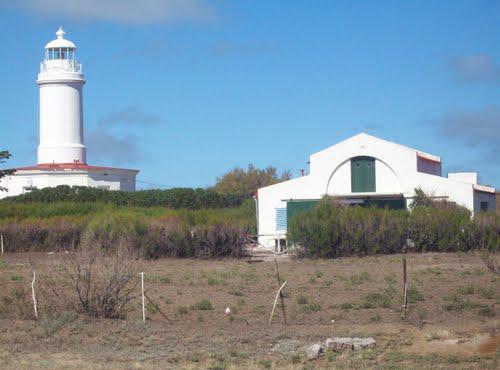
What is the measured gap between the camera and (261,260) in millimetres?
39469

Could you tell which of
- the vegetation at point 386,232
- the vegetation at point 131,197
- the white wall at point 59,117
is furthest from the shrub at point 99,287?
the white wall at point 59,117

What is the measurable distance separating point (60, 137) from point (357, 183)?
24.5 m

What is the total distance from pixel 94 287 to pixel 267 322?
397cm

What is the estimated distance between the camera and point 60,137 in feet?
210

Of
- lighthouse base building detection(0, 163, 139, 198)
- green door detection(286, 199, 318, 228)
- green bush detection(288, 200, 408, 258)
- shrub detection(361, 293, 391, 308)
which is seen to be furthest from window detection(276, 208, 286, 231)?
shrub detection(361, 293, 391, 308)

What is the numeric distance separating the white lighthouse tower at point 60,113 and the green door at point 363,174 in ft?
77.7

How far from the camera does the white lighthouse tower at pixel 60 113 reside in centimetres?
6381

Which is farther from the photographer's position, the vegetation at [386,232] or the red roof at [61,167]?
the red roof at [61,167]

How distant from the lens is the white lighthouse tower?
6381 cm

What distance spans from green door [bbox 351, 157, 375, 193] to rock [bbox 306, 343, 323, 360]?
3128 centimetres

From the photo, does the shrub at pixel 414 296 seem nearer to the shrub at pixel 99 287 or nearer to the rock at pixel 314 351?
the rock at pixel 314 351

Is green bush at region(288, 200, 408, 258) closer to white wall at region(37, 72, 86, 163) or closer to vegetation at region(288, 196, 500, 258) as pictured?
vegetation at region(288, 196, 500, 258)

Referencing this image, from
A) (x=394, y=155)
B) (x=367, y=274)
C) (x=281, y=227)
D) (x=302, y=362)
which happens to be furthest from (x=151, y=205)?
(x=302, y=362)

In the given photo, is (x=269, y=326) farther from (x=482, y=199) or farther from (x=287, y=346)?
(x=482, y=199)
